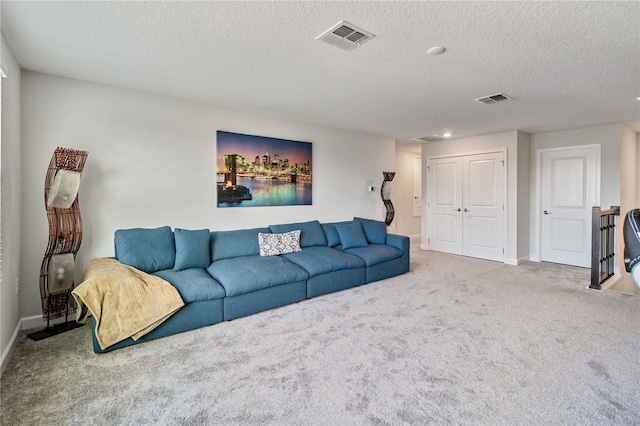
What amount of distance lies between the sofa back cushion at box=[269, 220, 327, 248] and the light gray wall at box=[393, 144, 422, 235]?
139 inches

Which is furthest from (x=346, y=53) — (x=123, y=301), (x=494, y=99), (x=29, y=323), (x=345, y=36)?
(x=29, y=323)

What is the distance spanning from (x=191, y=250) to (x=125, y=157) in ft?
4.16

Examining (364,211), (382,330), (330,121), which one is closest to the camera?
(382,330)

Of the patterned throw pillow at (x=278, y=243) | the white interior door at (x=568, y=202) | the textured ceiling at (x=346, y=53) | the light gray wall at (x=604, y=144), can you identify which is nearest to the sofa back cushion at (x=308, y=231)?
the patterned throw pillow at (x=278, y=243)

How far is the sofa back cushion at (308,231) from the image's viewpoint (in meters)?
4.46

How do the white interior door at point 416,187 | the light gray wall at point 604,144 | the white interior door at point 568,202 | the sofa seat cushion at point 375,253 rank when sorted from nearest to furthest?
1. the sofa seat cushion at point 375,253
2. the light gray wall at point 604,144
3. the white interior door at point 568,202
4. the white interior door at point 416,187

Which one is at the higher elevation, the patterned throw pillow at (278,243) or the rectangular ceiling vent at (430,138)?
the rectangular ceiling vent at (430,138)

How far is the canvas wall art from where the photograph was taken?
418 cm

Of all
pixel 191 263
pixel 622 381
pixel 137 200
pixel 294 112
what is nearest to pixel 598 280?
pixel 622 381

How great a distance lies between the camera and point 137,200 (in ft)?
11.6

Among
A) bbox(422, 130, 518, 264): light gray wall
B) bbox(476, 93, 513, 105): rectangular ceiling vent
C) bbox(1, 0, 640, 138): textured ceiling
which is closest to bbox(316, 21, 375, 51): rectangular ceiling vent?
bbox(1, 0, 640, 138): textured ceiling

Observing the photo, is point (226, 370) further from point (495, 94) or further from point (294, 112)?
point (495, 94)

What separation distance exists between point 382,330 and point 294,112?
10.2 feet

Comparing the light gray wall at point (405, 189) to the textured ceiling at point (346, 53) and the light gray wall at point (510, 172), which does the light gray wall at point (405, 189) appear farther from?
the textured ceiling at point (346, 53)
